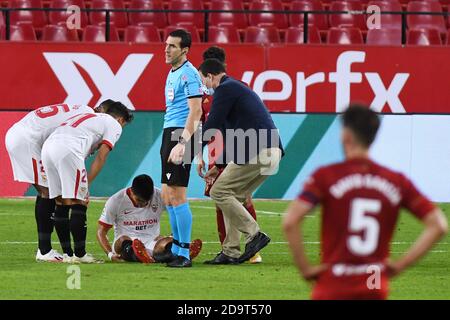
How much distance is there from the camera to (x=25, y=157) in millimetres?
11375

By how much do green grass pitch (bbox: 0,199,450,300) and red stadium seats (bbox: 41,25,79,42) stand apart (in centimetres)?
762

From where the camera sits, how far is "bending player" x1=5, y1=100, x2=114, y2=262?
11.4 meters

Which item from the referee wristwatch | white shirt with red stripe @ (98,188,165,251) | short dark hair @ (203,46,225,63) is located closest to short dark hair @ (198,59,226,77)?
short dark hair @ (203,46,225,63)

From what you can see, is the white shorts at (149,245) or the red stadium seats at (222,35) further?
the red stadium seats at (222,35)

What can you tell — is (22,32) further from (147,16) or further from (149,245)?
(149,245)

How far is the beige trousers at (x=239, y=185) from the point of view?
11.2 m

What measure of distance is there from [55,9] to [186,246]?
33.5 feet

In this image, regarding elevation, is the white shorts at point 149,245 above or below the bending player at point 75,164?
below

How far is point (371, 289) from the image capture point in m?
5.50

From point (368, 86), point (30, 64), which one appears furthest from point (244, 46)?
point (30, 64)

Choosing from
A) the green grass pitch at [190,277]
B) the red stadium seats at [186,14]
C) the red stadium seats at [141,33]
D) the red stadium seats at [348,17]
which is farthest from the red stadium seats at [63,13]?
the green grass pitch at [190,277]

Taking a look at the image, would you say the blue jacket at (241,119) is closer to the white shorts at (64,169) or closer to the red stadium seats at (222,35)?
the white shorts at (64,169)

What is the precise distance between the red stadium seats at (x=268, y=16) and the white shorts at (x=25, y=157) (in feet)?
36.9

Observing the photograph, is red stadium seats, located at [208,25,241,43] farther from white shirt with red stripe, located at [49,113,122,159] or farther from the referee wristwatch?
the referee wristwatch
